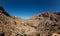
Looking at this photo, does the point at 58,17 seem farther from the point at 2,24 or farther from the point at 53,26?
the point at 2,24

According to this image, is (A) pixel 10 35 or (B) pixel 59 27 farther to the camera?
(B) pixel 59 27

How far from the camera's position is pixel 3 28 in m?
28.5

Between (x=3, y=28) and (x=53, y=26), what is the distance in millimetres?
16060

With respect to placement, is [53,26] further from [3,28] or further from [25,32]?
[3,28]

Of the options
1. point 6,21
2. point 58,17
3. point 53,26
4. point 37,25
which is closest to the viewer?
point 6,21

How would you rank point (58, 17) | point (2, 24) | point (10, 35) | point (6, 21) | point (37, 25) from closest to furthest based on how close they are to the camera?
point (10, 35) → point (2, 24) → point (6, 21) → point (37, 25) → point (58, 17)

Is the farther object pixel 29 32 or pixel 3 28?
pixel 29 32

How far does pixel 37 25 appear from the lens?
3709 centimetres

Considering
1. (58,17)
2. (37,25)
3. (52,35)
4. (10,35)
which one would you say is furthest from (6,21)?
(58,17)

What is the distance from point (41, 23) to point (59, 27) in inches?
278

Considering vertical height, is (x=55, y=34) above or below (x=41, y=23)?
below

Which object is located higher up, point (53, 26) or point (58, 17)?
point (58, 17)

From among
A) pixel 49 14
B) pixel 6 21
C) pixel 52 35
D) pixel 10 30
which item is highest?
pixel 49 14

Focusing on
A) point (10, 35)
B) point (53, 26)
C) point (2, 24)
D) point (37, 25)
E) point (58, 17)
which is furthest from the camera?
point (58, 17)
